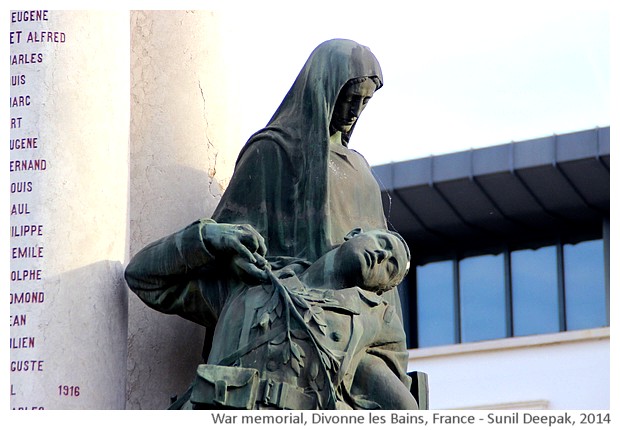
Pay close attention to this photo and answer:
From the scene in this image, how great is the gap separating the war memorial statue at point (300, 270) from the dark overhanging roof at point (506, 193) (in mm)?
25753

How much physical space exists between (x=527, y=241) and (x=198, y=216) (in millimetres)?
27981

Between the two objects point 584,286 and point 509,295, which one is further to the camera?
point 509,295

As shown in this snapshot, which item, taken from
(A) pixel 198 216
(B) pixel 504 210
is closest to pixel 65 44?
(A) pixel 198 216

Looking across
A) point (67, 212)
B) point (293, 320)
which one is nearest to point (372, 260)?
point (293, 320)

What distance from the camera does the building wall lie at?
121ft

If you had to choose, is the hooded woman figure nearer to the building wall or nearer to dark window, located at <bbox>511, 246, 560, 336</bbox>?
the building wall

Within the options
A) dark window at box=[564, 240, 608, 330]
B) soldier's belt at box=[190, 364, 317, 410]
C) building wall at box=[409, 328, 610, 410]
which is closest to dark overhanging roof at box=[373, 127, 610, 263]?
dark window at box=[564, 240, 608, 330]

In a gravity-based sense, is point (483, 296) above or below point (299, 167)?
above

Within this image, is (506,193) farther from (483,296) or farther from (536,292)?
(483,296)

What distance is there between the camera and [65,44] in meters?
14.9

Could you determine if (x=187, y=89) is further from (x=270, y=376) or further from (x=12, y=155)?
(x=270, y=376)

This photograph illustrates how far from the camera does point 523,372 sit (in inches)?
1485

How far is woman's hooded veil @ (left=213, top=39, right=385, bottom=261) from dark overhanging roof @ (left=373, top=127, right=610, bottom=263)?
25765mm

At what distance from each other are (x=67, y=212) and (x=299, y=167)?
1.44 meters
